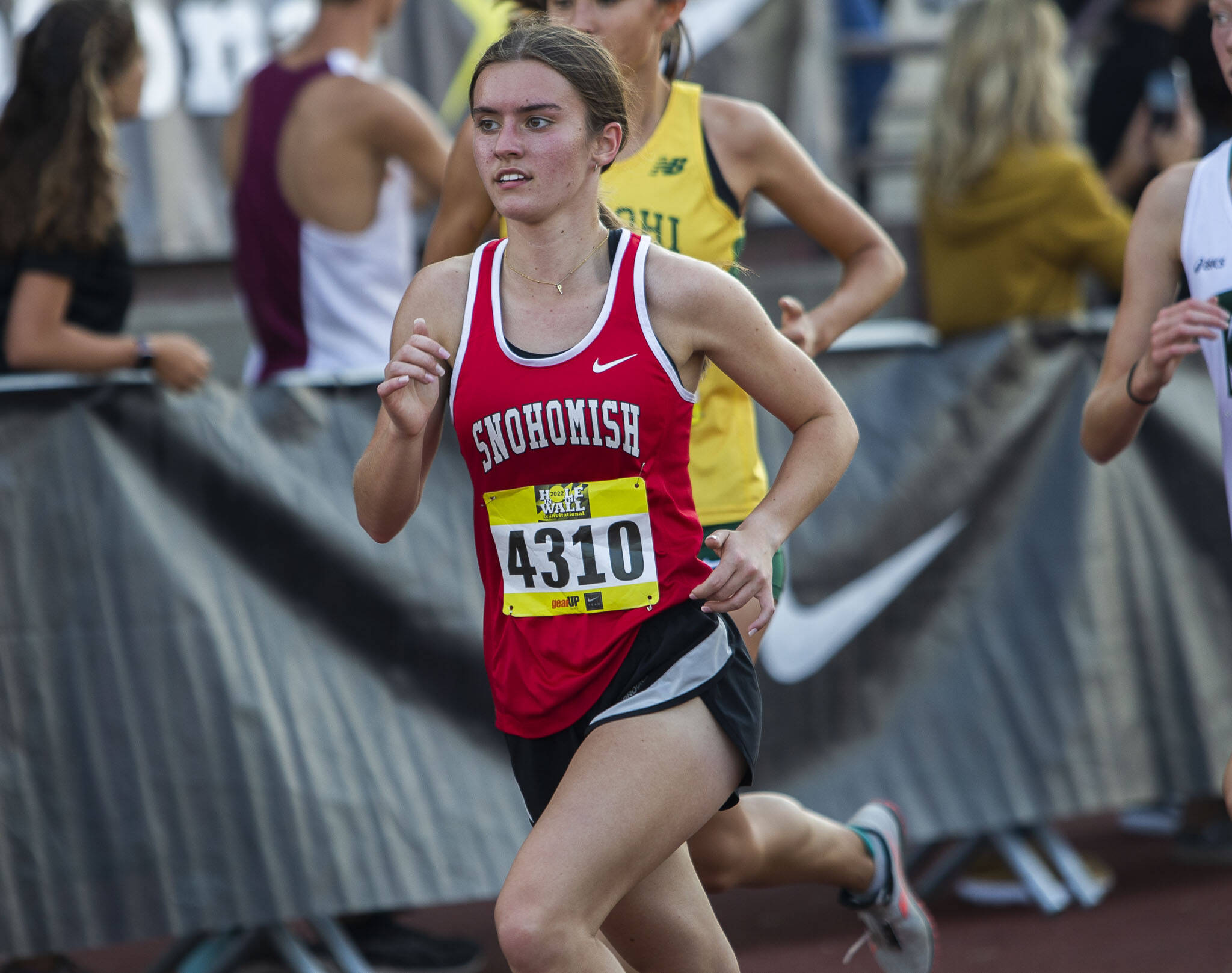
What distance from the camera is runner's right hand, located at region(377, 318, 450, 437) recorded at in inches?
→ 101

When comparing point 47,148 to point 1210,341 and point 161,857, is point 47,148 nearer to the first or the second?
point 161,857

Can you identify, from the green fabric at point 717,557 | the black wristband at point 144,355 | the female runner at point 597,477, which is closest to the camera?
the female runner at point 597,477

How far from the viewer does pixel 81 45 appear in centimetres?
443

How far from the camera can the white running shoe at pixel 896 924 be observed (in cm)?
376

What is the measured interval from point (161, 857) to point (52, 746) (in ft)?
1.32

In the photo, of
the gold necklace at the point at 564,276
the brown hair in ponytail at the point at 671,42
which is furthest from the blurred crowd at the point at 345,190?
the gold necklace at the point at 564,276

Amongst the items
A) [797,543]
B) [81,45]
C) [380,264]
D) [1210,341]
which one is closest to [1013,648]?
[797,543]

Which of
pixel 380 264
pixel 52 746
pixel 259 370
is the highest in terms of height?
pixel 380 264

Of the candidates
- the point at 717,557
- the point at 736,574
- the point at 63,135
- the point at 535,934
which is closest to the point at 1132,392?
the point at 717,557

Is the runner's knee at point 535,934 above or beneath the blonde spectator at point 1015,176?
beneath

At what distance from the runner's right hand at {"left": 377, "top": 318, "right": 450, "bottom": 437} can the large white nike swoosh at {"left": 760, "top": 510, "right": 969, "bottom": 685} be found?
213 centimetres

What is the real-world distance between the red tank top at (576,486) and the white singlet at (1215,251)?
3.67ft

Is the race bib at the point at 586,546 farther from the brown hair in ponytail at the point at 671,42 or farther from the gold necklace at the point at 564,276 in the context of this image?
the brown hair in ponytail at the point at 671,42

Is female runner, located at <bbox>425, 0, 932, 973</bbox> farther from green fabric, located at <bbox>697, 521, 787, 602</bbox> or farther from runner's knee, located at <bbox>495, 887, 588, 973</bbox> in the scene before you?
runner's knee, located at <bbox>495, 887, 588, 973</bbox>
